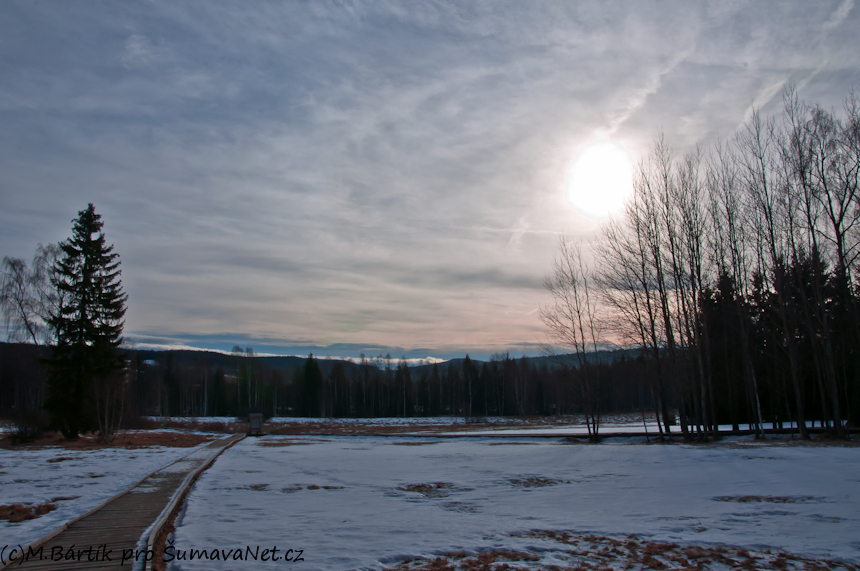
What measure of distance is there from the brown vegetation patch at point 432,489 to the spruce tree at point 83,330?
77.3 ft

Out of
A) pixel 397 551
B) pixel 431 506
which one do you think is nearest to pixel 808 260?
pixel 431 506

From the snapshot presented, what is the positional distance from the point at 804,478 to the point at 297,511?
10.3 metres

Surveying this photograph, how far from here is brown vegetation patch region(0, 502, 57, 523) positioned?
314 inches

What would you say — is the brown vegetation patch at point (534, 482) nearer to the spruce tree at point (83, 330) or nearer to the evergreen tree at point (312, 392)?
the spruce tree at point (83, 330)

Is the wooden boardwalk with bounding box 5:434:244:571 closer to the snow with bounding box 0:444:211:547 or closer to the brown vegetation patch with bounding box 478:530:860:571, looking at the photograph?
the snow with bounding box 0:444:211:547

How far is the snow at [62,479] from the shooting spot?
754cm

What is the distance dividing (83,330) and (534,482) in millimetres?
28564

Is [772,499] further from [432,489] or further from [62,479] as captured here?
[62,479]

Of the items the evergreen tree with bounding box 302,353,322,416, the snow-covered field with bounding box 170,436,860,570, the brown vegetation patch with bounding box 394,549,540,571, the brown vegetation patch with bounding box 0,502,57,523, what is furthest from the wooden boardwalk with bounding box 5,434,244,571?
the evergreen tree with bounding box 302,353,322,416

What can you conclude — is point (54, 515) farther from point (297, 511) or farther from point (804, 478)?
point (804, 478)

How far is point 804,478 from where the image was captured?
10.5 m

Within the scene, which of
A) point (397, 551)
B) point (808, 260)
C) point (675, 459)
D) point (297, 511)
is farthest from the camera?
point (808, 260)

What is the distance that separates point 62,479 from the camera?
12.6 metres

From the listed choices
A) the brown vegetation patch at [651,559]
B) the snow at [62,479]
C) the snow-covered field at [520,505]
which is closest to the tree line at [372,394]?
the snow at [62,479]
